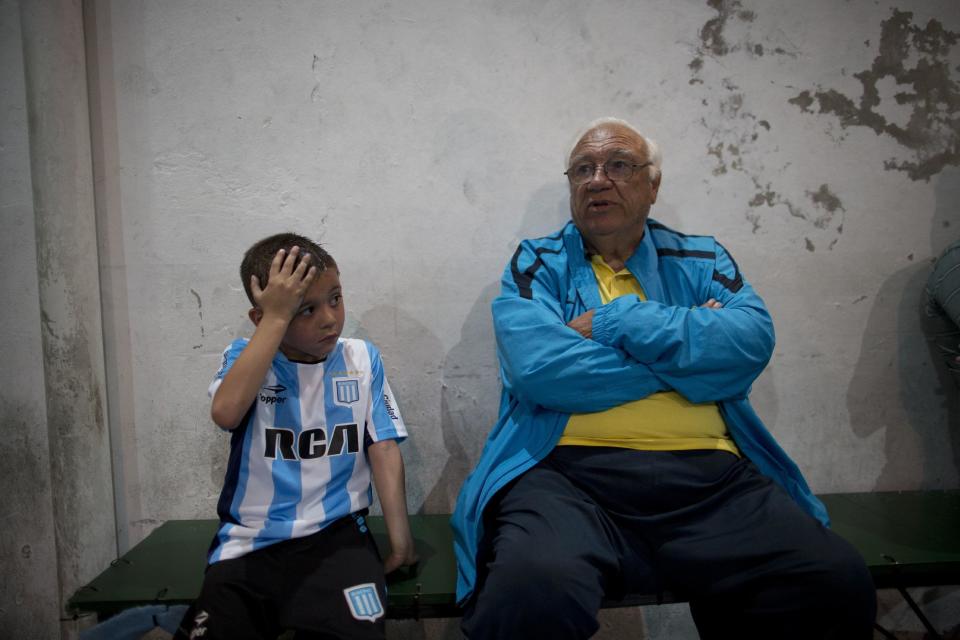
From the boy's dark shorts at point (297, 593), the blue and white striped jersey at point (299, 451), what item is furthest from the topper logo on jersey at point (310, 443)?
the boy's dark shorts at point (297, 593)

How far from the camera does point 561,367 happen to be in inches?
67.6

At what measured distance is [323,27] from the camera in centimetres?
237

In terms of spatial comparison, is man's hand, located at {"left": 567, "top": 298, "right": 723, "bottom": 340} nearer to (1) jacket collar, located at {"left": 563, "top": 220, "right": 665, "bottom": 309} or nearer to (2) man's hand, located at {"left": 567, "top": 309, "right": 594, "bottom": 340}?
(2) man's hand, located at {"left": 567, "top": 309, "right": 594, "bottom": 340}

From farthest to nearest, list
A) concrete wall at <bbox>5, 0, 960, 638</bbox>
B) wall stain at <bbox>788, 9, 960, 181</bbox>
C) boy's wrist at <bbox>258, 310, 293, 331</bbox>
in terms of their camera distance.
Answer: wall stain at <bbox>788, 9, 960, 181</bbox>, concrete wall at <bbox>5, 0, 960, 638</bbox>, boy's wrist at <bbox>258, 310, 293, 331</bbox>

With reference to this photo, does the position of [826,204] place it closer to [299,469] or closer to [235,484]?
[299,469]

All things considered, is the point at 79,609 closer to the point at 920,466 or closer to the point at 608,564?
the point at 608,564

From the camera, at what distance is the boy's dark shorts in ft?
4.71

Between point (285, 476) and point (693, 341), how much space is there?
1.27 metres

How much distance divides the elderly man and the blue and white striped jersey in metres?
0.38

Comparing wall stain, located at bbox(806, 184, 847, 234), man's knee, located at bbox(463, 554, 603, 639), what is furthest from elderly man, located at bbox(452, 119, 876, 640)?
wall stain, located at bbox(806, 184, 847, 234)

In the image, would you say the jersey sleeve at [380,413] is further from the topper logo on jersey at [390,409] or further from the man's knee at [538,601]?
the man's knee at [538,601]

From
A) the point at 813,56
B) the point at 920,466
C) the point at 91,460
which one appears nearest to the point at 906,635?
→ the point at 920,466

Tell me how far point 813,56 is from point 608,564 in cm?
228

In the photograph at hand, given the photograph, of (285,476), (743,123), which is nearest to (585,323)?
(285,476)
